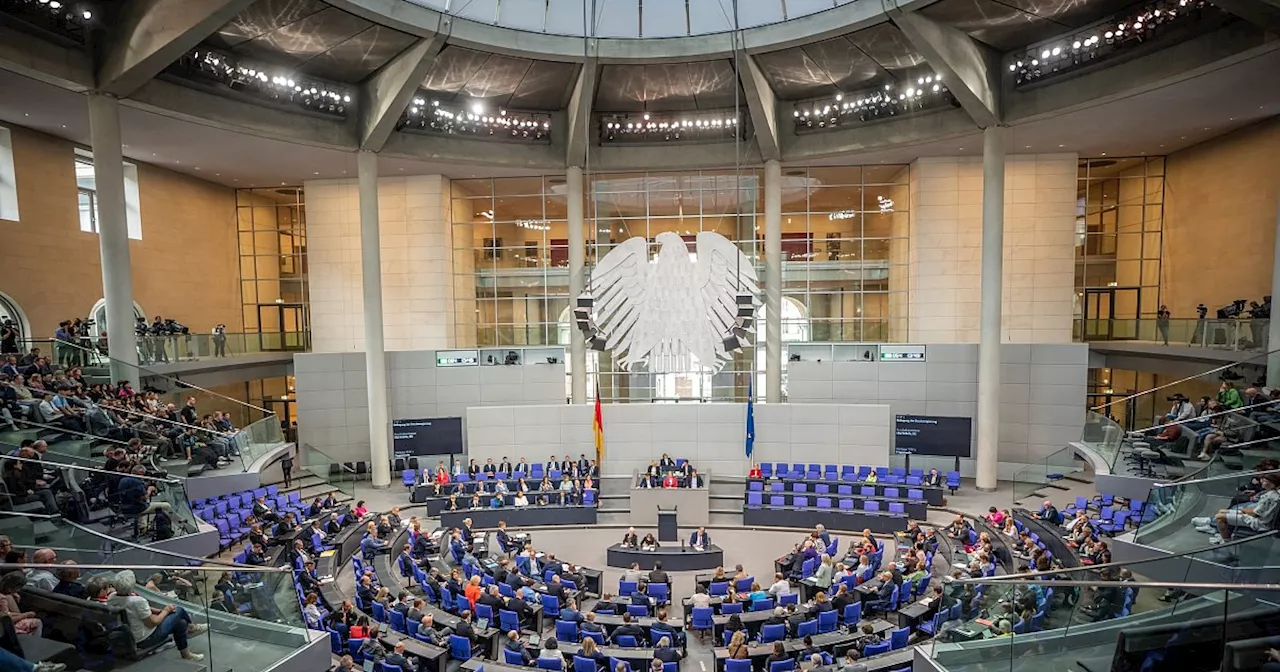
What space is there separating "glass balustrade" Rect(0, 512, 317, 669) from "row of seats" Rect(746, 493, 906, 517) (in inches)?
481

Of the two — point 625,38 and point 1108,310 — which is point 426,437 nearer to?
point 625,38

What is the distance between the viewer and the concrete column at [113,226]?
14.1 metres

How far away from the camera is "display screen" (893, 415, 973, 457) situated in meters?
19.7

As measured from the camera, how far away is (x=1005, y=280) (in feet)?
67.8

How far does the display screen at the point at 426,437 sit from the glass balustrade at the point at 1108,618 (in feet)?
54.3

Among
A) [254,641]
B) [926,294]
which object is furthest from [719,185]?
[254,641]

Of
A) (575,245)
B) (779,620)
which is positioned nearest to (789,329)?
(575,245)

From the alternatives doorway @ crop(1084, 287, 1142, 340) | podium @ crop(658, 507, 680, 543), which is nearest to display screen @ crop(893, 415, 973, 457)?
doorway @ crop(1084, 287, 1142, 340)

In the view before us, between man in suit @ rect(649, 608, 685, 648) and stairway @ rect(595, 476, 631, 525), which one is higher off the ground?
man in suit @ rect(649, 608, 685, 648)

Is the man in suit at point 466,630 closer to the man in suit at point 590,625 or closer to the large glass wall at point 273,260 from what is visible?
the man in suit at point 590,625

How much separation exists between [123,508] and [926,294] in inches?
824

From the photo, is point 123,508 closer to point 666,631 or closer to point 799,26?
point 666,631

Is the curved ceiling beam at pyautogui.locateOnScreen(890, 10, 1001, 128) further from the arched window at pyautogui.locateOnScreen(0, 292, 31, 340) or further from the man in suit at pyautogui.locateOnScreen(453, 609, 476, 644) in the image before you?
the arched window at pyautogui.locateOnScreen(0, 292, 31, 340)

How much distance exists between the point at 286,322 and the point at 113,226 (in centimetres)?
1193
